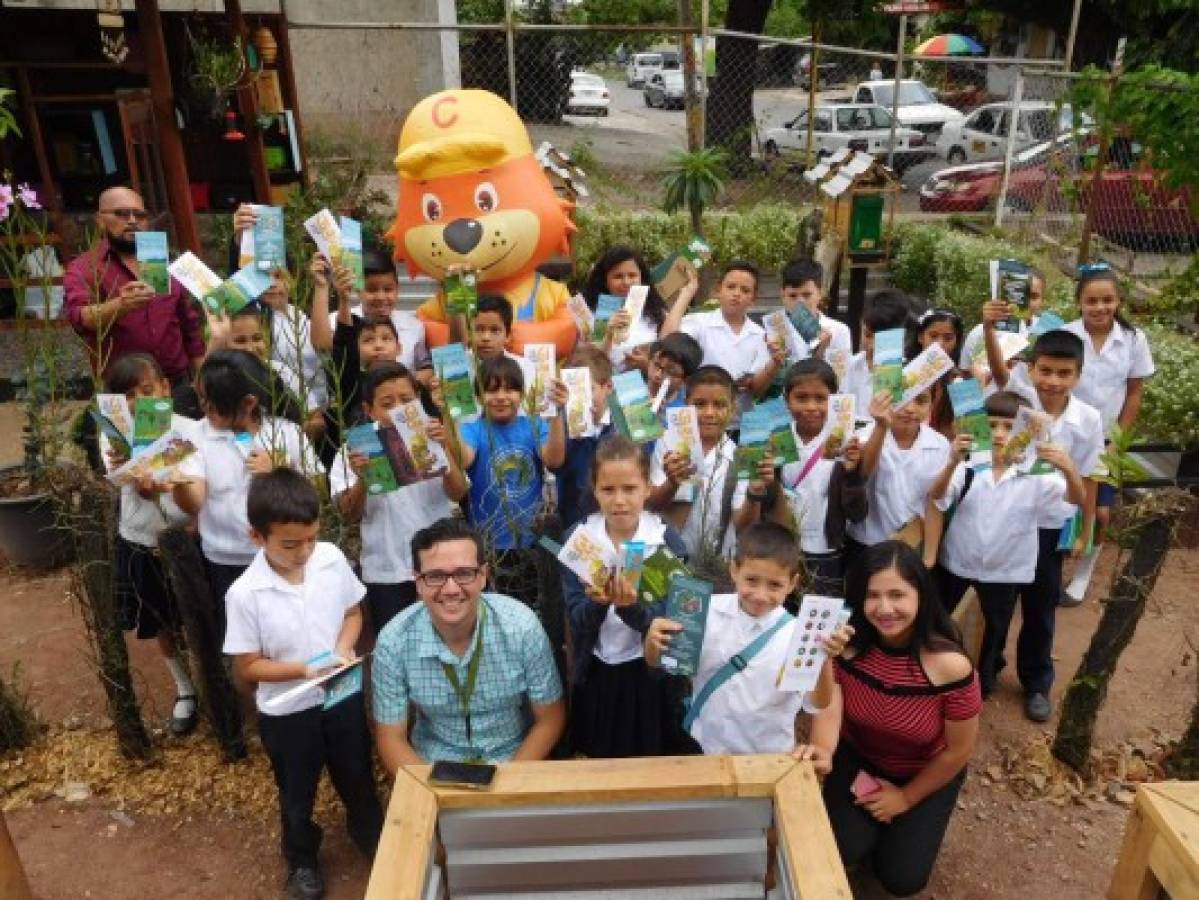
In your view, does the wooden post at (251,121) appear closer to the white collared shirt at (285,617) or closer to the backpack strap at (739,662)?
the white collared shirt at (285,617)

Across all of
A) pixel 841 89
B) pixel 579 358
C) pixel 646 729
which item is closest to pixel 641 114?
pixel 841 89

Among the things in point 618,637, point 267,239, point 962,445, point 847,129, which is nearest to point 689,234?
point 267,239

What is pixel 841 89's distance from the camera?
19469 millimetres

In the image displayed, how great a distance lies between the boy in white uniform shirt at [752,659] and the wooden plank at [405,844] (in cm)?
66

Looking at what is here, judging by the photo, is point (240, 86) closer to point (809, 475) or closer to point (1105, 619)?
point (809, 475)

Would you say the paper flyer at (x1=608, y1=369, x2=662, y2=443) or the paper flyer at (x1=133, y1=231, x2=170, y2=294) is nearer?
the paper flyer at (x1=608, y1=369, x2=662, y2=443)

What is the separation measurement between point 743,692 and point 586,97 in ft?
38.2

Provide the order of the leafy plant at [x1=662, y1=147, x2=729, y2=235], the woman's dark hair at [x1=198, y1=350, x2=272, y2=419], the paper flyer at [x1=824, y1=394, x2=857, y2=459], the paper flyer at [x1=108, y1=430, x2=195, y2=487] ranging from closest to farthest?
the paper flyer at [x1=108, y1=430, x2=195, y2=487] → the woman's dark hair at [x1=198, y1=350, x2=272, y2=419] → the paper flyer at [x1=824, y1=394, x2=857, y2=459] → the leafy plant at [x1=662, y1=147, x2=729, y2=235]

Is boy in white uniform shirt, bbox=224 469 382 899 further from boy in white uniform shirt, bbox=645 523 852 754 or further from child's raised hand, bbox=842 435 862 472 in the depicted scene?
child's raised hand, bbox=842 435 862 472

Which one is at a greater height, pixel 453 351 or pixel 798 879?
pixel 453 351

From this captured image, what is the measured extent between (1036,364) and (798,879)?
2422mm

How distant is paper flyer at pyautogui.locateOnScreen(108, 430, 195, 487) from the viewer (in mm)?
2924

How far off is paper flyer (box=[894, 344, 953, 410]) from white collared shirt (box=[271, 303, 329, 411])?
2.24 metres

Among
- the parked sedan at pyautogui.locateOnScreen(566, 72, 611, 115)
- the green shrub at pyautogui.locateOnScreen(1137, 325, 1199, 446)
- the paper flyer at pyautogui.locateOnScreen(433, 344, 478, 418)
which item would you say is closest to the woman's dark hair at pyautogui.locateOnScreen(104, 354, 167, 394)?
the paper flyer at pyautogui.locateOnScreen(433, 344, 478, 418)
